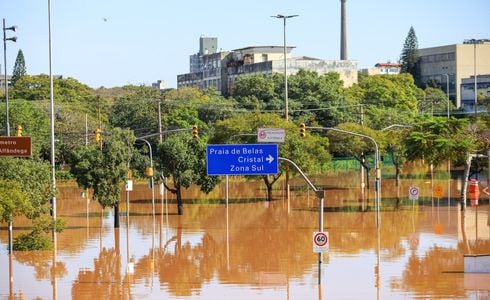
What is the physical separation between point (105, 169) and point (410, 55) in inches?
4250

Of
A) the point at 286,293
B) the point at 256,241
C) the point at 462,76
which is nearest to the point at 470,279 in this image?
the point at 286,293

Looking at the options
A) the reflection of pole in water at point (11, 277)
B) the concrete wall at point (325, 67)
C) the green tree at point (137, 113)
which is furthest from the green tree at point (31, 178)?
the concrete wall at point (325, 67)

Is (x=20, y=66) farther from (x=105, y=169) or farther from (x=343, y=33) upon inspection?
(x=105, y=169)

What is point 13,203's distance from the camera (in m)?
41.7

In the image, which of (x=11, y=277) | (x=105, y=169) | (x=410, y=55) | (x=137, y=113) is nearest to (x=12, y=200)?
(x=11, y=277)

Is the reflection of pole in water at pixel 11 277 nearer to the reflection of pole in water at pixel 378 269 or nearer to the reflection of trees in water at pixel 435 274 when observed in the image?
the reflection of pole in water at pixel 378 269

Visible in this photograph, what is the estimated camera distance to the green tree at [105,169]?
5441 cm

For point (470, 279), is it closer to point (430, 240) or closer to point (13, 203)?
point (430, 240)

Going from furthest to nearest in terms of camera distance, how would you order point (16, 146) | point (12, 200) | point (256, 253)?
1. point (256, 253)
2. point (12, 200)
3. point (16, 146)

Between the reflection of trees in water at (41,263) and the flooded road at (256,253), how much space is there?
44mm

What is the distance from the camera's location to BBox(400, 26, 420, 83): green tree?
156375mm

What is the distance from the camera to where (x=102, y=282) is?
36844 millimetres

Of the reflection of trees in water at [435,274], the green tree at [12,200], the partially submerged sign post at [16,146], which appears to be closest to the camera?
the reflection of trees in water at [435,274]

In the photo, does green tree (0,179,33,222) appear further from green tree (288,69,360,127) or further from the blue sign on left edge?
green tree (288,69,360,127)
